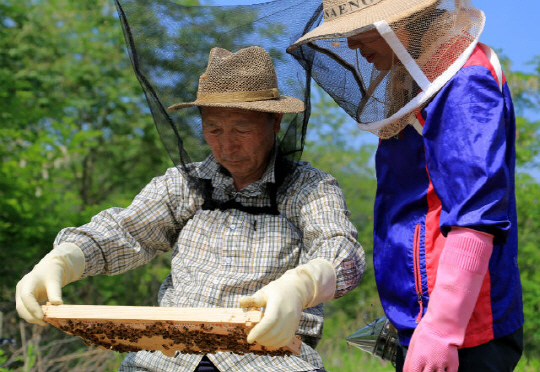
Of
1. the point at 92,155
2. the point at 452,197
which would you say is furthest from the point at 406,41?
the point at 92,155

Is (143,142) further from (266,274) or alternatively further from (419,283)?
(419,283)

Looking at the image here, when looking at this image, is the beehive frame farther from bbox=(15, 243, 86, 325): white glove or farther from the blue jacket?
the blue jacket

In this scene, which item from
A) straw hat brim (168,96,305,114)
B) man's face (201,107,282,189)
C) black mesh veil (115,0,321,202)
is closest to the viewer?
straw hat brim (168,96,305,114)

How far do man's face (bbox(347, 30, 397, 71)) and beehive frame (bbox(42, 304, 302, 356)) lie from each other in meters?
0.91

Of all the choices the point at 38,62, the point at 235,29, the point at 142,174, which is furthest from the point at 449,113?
the point at 38,62

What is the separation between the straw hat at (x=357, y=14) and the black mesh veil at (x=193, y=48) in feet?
2.02

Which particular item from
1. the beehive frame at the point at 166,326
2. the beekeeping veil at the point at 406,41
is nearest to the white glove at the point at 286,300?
the beehive frame at the point at 166,326

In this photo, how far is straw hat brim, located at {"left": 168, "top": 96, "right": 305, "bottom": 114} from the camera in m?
2.60

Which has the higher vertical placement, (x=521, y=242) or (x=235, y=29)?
(x=235, y=29)

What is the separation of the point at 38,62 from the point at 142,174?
197cm

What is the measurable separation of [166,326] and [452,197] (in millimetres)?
1002

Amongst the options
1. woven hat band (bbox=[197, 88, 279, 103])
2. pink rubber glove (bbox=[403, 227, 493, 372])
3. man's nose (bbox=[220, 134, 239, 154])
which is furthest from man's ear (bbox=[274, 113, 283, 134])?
pink rubber glove (bbox=[403, 227, 493, 372])

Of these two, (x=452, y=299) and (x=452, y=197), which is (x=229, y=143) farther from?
(x=452, y=299)

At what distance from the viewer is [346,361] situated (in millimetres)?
6074
